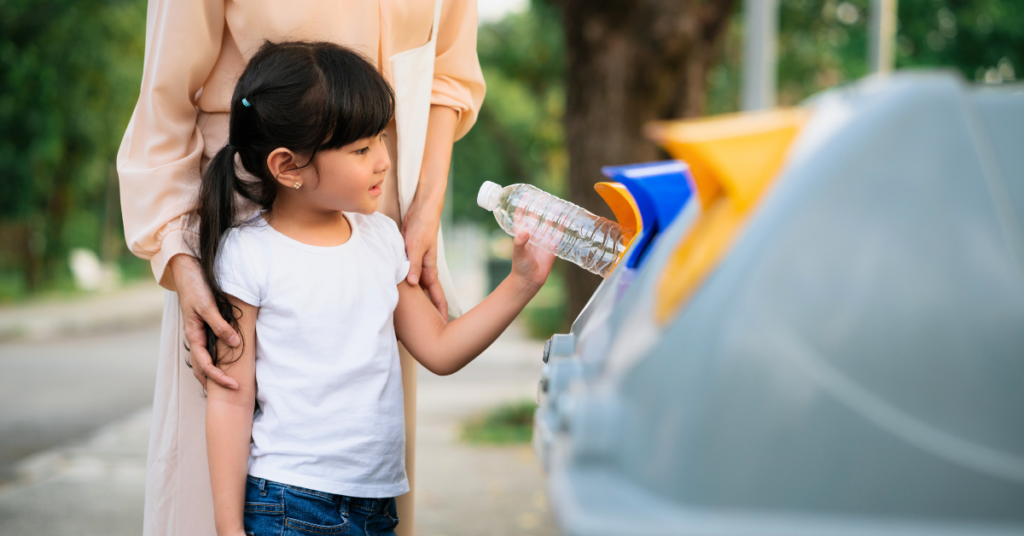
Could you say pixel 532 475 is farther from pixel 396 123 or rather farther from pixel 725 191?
pixel 725 191

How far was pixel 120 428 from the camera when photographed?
6.56 m

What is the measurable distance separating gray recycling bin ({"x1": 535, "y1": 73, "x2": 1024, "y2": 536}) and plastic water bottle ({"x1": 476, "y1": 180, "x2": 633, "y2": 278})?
3.28ft

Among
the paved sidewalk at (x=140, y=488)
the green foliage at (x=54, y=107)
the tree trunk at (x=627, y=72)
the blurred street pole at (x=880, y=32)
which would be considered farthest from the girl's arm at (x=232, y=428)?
the green foliage at (x=54, y=107)

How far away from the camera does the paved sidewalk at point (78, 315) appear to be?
42.4 feet

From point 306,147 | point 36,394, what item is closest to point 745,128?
point 306,147

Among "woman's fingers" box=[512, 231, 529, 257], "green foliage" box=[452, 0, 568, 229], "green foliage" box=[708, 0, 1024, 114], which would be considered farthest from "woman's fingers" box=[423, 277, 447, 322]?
"green foliage" box=[708, 0, 1024, 114]

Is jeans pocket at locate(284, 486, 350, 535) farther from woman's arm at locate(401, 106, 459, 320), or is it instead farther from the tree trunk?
the tree trunk

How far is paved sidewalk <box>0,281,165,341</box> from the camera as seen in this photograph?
1292cm

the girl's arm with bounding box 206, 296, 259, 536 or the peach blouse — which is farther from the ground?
the peach blouse

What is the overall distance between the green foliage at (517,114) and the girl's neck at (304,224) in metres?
8.37

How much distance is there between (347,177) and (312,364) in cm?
34

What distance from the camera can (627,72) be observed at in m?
5.52

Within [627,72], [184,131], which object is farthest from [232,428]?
[627,72]

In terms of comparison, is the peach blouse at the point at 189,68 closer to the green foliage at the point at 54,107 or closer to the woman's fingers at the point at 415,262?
the woman's fingers at the point at 415,262
